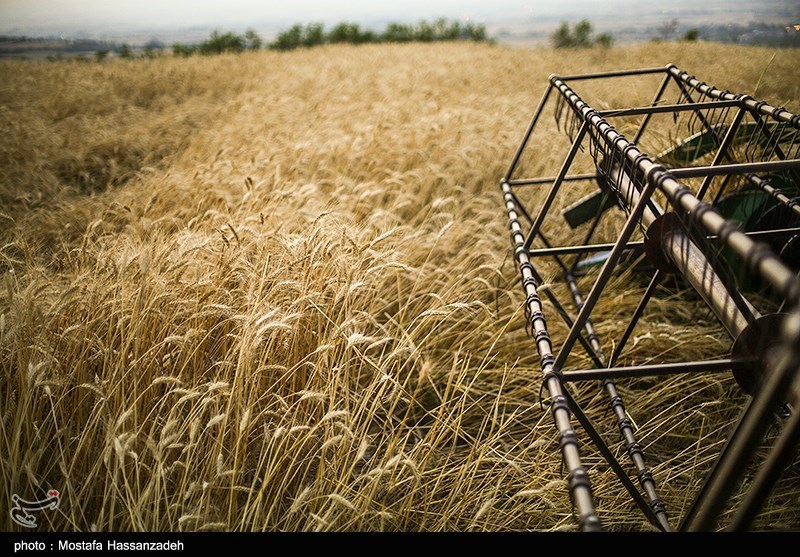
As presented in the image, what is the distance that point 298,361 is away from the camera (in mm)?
1586

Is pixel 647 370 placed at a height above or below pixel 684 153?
below

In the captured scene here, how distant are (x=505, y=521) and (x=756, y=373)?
76 centimetres

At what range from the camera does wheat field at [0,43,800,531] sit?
4.05 ft

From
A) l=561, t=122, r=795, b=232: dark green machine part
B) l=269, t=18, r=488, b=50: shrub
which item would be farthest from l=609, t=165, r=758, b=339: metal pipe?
l=269, t=18, r=488, b=50: shrub

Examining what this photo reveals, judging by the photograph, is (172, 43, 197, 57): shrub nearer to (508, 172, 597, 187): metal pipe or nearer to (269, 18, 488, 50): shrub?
(269, 18, 488, 50): shrub

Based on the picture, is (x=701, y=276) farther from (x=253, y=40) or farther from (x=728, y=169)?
(x=253, y=40)

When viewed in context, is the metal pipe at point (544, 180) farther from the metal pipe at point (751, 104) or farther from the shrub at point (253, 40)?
the shrub at point (253, 40)

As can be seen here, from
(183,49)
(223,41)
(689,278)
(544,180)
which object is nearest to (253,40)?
(223,41)

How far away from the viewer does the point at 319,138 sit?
423 cm

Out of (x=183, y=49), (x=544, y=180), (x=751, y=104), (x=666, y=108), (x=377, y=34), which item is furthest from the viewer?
(x=377, y=34)

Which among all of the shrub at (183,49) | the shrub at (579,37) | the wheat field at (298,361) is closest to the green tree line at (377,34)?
the shrub at (183,49)

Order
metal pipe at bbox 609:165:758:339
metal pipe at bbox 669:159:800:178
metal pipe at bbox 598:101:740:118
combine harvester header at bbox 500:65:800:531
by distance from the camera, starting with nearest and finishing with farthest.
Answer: combine harvester header at bbox 500:65:800:531, metal pipe at bbox 669:159:800:178, metal pipe at bbox 609:165:758:339, metal pipe at bbox 598:101:740:118

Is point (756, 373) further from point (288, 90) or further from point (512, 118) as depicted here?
point (288, 90)
